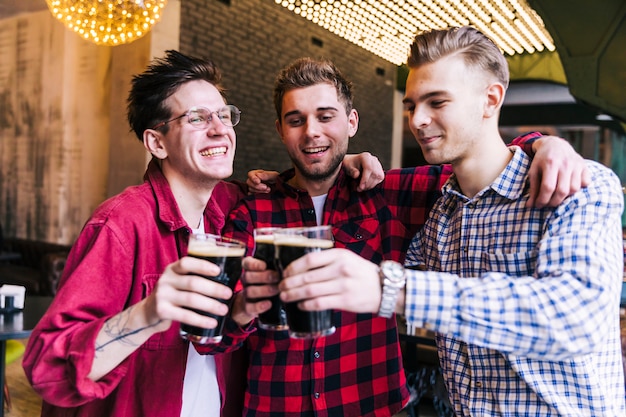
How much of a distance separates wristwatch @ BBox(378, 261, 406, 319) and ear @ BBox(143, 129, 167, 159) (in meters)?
0.97

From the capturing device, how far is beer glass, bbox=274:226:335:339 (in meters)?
0.99

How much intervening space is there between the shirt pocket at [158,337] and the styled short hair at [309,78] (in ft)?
2.80

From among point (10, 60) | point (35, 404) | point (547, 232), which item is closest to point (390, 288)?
point (547, 232)

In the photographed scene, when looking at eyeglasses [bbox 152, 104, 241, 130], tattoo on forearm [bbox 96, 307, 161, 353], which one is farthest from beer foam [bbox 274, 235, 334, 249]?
eyeglasses [bbox 152, 104, 241, 130]

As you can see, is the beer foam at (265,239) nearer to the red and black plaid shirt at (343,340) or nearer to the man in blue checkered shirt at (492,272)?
the man in blue checkered shirt at (492,272)

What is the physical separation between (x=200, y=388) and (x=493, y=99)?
1.16 metres

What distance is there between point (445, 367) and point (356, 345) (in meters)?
0.33

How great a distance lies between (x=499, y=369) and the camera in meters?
1.29

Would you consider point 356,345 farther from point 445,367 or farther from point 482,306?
point 482,306

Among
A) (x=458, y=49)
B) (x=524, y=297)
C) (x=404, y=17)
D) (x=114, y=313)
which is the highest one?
(x=404, y=17)

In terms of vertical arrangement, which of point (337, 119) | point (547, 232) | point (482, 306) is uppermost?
point (337, 119)

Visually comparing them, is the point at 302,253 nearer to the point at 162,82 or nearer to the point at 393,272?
the point at 393,272

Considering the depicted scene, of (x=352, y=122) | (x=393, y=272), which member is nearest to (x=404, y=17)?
(x=352, y=122)

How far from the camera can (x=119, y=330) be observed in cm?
113
